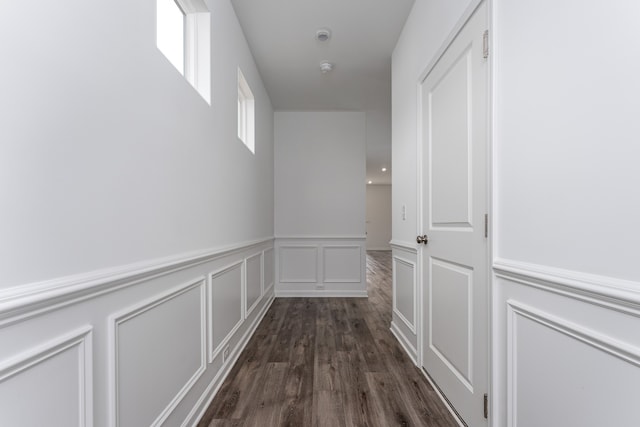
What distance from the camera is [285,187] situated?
436 centimetres

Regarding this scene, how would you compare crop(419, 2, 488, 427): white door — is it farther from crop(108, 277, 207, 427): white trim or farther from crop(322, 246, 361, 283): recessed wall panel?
crop(322, 246, 361, 283): recessed wall panel

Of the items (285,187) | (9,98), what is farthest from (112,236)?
(285,187)

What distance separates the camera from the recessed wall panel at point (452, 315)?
153cm

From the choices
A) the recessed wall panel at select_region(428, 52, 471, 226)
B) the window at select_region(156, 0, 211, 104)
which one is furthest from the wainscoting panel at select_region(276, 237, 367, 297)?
the window at select_region(156, 0, 211, 104)

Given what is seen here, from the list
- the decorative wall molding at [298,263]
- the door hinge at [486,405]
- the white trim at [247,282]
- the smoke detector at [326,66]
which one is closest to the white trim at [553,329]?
the door hinge at [486,405]

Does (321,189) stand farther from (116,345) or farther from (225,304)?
(116,345)

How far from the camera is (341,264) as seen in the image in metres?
4.34

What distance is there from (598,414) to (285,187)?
386 centimetres

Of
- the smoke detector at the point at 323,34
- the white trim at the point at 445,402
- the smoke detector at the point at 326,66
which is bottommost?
the white trim at the point at 445,402

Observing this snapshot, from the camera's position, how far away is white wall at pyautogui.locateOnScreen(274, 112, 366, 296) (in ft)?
14.2

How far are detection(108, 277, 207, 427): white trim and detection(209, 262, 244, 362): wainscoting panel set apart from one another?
0.33 feet

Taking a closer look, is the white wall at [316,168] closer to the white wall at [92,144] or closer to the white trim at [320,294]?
the white trim at [320,294]

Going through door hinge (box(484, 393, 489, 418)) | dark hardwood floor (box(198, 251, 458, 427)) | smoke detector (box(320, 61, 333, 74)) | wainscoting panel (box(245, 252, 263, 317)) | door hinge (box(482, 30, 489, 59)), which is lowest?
dark hardwood floor (box(198, 251, 458, 427))

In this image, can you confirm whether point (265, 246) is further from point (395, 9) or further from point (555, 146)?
point (555, 146)
